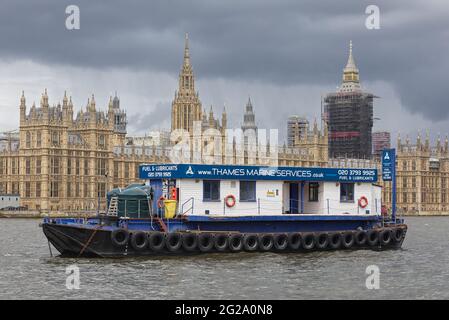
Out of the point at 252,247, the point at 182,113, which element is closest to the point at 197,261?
the point at 252,247

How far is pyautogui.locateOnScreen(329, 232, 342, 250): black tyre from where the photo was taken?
55500mm

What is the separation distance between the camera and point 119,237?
49.8 m

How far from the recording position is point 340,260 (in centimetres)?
5206

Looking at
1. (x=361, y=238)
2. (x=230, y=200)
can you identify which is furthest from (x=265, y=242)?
(x=361, y=238)

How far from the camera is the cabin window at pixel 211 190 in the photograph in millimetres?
53531

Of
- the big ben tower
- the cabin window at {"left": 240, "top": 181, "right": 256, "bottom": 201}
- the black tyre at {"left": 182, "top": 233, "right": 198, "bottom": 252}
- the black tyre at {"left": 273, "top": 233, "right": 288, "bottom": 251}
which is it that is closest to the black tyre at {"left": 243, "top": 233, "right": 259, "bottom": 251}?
the black tyre at {"left": 273, "top": 233, "right": 288, "bottom": 251}

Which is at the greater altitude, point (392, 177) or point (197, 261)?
point (392, 177)

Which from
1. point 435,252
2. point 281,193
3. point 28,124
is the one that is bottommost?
point 435,252

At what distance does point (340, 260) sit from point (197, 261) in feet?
26.8
